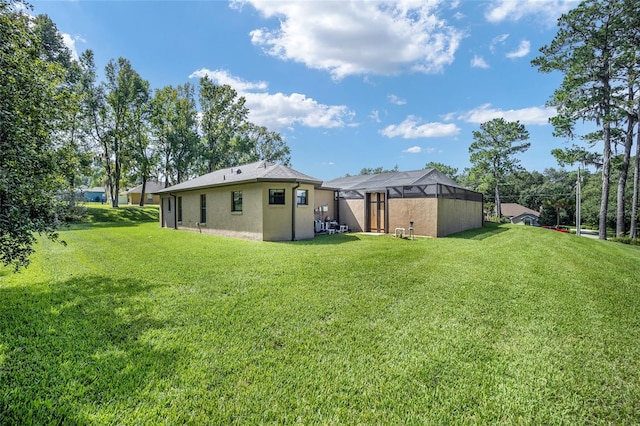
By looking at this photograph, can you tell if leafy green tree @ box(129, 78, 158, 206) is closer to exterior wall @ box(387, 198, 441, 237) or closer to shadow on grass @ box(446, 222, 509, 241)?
exterior wall @ box(387, 198, 441, 237)

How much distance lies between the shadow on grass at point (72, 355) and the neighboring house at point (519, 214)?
48.3 m

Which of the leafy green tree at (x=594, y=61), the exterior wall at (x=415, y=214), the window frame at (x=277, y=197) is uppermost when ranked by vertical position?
the leafy green tree at (x=594, y=61)

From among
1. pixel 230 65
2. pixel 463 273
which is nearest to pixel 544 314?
pixel 463 273

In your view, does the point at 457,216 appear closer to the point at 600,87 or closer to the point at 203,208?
the point at 600,87

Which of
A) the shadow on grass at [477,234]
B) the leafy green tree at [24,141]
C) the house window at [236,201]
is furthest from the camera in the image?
the shadow on grass at [477,234]

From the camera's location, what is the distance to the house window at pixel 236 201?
41.9 feet

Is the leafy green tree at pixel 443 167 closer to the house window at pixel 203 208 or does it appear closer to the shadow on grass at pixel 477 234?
the shadow on grass at pixel 477 234

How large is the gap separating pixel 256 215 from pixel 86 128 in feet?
77.7

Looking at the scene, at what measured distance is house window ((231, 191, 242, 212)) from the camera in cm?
1276

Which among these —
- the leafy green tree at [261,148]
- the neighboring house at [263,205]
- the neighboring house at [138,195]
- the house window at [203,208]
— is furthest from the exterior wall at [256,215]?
the neighboring house at [138,195]

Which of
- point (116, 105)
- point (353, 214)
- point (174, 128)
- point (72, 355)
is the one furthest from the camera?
point (174, 128)

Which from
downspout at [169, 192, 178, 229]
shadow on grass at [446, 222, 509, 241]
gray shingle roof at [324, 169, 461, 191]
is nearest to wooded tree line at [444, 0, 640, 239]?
shadow on grass at [446, 222, 509, 241]

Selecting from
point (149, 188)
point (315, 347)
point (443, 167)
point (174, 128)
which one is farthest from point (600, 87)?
point (149, 188)

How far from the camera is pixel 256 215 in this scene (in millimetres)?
11805
